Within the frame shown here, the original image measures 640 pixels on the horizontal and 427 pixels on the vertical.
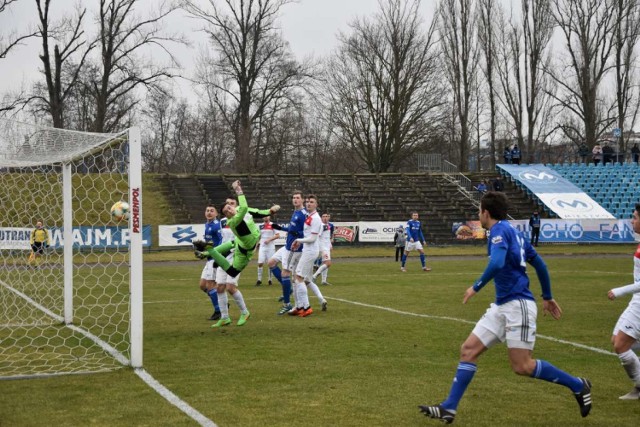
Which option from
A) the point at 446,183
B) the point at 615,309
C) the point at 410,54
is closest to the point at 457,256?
the point at 446,183

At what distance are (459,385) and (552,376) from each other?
0.88m

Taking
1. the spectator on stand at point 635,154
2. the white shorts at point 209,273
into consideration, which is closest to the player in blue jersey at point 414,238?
the white shorts at point 209,273

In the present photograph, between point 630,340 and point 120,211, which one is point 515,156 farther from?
point 630,340

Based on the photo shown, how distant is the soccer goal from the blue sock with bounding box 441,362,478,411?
424 cm

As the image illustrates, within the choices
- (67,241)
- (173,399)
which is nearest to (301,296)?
(67,241)

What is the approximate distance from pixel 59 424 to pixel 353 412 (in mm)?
2679

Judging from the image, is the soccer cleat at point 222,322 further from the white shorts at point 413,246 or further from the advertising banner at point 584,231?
the advertising banner at point 584,231

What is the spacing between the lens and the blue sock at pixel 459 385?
660cm

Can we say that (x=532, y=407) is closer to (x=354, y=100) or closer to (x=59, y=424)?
(x=59, y=424)

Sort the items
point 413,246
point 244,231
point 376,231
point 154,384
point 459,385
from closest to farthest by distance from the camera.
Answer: point 459,385, point 154,384, point 244,231, point 413,246, point 376,231

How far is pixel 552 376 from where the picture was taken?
6789 mm

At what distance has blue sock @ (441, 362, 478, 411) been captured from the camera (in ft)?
21.6

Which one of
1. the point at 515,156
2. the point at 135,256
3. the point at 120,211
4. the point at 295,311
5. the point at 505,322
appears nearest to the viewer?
the point at 505,322

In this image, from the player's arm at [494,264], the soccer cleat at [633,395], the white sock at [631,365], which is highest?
the player's arm at [494,264]
